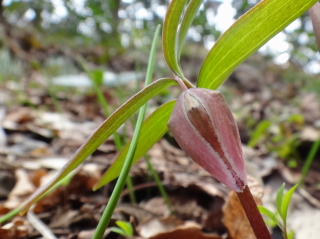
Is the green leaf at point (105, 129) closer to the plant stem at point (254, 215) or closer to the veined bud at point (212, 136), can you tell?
the veined bud at point (212, 136)

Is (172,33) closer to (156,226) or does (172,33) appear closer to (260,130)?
(156,226)

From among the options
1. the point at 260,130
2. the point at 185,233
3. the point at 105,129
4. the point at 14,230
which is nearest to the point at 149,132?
the point at 105,129

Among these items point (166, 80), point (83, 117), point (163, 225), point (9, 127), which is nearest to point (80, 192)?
point (163, 225)

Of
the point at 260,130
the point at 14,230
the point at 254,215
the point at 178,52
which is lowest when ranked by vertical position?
the point at 254,215

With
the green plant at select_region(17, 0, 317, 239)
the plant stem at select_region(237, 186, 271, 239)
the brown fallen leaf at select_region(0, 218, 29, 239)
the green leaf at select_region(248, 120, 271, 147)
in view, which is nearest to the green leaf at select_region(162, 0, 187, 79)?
the green plant at select_region(17, 0, 317, 239)

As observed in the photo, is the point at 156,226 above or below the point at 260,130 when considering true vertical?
below

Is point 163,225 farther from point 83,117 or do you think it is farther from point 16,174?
point 83,117

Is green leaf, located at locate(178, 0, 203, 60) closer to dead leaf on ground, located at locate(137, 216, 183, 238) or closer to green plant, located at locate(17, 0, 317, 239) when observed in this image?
green plant, located at locate(17, 0, 317, 239)

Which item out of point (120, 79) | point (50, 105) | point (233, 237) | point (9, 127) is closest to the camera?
point (233, 237)
